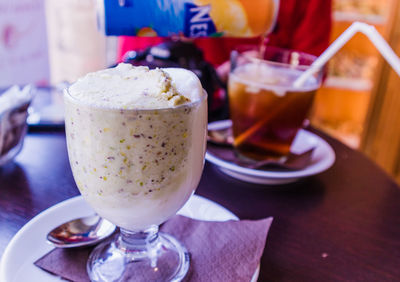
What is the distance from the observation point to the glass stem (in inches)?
18.6

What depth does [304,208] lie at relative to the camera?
2.01 feet

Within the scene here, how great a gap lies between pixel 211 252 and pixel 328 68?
2.06 meters

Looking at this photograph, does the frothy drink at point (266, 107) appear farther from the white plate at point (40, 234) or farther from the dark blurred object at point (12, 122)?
the dark blurred object at point (12, 122)

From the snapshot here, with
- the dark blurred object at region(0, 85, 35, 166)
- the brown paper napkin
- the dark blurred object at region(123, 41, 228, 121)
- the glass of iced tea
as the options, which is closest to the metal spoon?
the brown paper napkin

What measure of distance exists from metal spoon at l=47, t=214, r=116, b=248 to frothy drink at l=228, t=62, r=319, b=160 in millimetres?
359

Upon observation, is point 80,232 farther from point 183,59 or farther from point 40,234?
point 183,59

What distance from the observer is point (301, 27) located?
63.6 inches

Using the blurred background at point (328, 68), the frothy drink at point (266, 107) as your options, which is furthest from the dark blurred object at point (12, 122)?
the frothy drink at point (266, 107)

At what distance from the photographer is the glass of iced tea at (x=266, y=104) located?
0.71 meters

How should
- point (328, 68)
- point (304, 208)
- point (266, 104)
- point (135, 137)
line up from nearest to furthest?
point (135, 137)
point (304, 208)
point (266, 104)
point (328, 68)

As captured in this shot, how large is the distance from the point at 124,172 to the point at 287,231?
288mm

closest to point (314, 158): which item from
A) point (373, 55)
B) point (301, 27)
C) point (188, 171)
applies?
point (188, 171)

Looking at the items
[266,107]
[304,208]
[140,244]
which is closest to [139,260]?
[140,244]

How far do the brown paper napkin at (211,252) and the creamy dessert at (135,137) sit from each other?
81 millimetres
